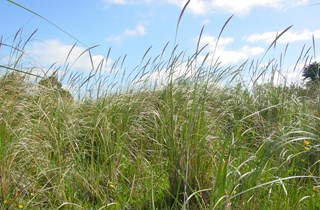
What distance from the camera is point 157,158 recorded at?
8.14 ft

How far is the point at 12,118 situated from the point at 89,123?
0.74m

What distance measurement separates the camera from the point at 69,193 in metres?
2.01

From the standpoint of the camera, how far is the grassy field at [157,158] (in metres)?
1.56

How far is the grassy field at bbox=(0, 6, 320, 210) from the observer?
5.11ft

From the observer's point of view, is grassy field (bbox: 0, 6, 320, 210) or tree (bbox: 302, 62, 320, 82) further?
tree (bbox: 302, 62, 320, 82)

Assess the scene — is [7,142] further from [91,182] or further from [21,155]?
[91,182]

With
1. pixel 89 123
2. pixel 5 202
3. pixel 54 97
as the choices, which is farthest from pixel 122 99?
pixel 5 202

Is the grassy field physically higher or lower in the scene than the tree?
lower

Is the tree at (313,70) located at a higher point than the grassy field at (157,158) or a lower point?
higher

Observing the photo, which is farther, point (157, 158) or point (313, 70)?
point (313, 70)

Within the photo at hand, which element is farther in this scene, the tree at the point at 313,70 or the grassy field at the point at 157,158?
the tree at the point at 313,70

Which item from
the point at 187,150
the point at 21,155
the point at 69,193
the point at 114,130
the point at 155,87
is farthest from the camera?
the point at 155,87

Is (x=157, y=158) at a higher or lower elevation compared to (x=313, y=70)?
lower

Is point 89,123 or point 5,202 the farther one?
point 89,123
